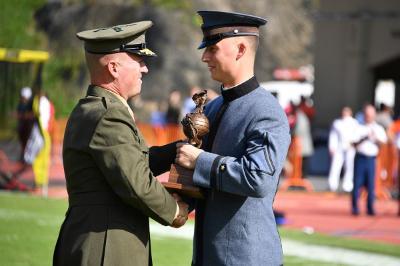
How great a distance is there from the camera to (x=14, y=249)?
35.6 ft

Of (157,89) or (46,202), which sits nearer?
(46,202)

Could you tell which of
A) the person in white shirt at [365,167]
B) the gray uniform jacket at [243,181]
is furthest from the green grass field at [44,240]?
the gray uniform jacket at [243,181]

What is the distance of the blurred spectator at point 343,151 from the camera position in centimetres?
2036

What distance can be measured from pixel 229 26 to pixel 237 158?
2.30 ft

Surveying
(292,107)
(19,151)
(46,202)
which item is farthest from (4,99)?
(292,107)

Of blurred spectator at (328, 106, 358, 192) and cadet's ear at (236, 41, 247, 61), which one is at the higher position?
cadet's ear at (236, 41, 247, 61)

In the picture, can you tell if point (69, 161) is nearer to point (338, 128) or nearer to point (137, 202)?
point (137, 202)

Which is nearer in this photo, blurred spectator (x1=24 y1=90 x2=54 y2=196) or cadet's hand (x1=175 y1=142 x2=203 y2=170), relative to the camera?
cadet's hand (x1=175 y1=142 x2=203 y2=170)

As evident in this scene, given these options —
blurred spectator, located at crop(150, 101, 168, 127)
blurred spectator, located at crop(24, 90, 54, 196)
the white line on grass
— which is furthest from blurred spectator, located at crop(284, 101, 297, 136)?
the white line on grass

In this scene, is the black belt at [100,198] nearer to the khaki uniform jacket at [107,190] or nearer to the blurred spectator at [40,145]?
the khaki uniform jacket at [107,190]

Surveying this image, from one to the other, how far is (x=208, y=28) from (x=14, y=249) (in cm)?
633

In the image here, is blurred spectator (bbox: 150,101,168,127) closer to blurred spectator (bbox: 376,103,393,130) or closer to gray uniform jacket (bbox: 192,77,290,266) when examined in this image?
blurred spectator (bbox: 376,103,393,130)

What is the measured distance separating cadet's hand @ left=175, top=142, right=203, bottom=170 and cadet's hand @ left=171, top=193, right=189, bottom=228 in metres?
0.19

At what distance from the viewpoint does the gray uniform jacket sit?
4.84 metres
